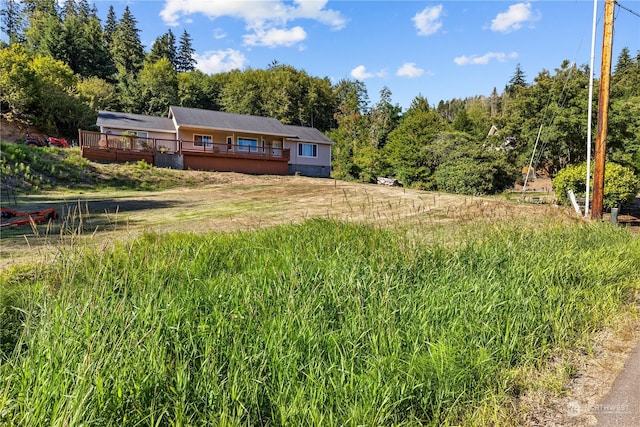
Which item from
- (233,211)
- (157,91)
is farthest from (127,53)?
(233,211)

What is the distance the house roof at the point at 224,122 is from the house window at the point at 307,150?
143 centimetres

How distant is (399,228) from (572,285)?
219 centimetres

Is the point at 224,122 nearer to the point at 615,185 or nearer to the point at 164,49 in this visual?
the point at 615,185

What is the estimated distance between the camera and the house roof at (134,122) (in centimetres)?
2602

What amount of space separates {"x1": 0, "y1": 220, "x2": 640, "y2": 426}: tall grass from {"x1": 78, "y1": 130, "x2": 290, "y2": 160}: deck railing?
21.2 m

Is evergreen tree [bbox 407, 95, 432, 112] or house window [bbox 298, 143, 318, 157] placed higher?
evergreen tree [bbox 407, 95, 432, 112]

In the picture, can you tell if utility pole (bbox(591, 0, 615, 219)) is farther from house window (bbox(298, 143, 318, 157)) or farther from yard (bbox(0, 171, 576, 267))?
house window (bbox(298, 143, 318, 157))

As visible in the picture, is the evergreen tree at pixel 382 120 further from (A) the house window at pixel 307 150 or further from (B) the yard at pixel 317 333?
(B) the yard at pixel 317 333

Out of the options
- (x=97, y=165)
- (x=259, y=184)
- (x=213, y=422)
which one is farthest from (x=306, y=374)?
(x=97, y=165)

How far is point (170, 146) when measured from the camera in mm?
25344

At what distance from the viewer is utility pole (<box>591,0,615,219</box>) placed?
913cm

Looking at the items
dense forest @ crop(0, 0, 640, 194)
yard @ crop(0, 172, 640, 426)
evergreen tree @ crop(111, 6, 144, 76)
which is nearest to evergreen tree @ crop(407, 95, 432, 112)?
dense forest @ crop(0, 0, 640, 194)

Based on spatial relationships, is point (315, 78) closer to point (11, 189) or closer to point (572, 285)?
point (11, 189)

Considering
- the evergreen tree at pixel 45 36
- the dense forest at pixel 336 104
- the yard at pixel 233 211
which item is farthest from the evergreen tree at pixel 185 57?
the yard at pixel 233 211
